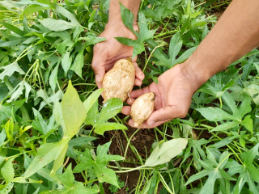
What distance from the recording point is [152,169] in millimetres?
1095

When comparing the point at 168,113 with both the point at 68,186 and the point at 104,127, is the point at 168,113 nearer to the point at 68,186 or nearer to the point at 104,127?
the point at 104,127

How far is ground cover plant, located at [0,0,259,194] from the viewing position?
2.59ft

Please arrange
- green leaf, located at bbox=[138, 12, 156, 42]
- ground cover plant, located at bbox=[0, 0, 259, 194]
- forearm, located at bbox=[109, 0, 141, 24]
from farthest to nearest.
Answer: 1. forearm, located at bbox=[109, 0, 141, 24]
2. green leaf, located at bbox=[138, 12, 156, 42]
3. ground cover plant, located at bbox=[0, 0, 259, 194]

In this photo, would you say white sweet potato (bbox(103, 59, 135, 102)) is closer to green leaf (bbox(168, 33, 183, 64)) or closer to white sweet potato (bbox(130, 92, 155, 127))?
white sweet potato (bbox(130, 92, 155, 127))

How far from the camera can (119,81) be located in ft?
3.47

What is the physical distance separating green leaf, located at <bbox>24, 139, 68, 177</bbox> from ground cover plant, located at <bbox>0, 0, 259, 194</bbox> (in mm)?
11

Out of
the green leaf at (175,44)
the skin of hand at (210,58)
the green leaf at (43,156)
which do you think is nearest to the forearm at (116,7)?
Answer: the green leaf at (175,44)

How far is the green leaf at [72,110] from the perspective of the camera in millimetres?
517

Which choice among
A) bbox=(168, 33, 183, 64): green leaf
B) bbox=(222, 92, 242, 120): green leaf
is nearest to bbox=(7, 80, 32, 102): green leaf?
bbox=(168, 33, 183, 64): green leaf

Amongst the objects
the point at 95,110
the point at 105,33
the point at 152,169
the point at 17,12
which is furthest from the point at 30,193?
the point at 17,12

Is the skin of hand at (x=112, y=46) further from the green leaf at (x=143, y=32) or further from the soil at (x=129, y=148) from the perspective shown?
the soil at (x=129, y=148)

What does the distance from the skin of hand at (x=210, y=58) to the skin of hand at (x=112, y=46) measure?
0.19 m

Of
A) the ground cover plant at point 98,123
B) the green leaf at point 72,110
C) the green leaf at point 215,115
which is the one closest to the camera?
the green leaf at point 72,110

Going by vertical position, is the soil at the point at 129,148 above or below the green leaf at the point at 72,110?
below
